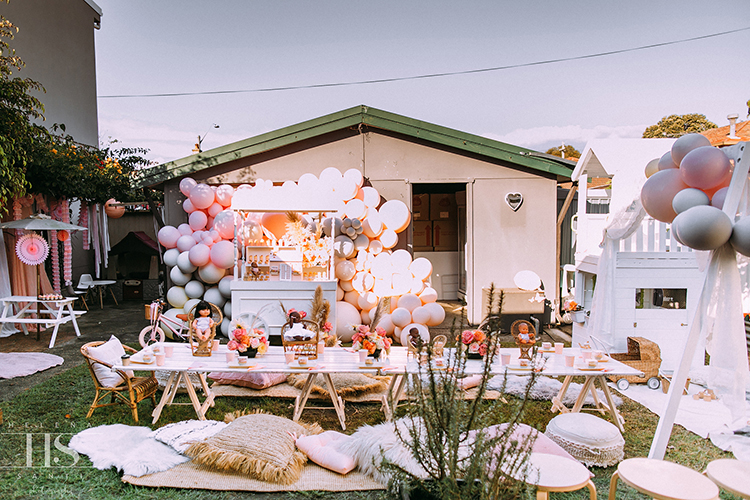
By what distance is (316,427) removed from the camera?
4383 millimetres

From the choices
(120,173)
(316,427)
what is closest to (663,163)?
(316,427)

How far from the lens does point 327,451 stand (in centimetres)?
380

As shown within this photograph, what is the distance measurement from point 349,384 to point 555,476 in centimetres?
336

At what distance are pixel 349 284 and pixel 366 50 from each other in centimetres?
1080

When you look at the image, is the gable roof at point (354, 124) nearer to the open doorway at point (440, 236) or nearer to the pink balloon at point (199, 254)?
the pink balloon at point (199, 254)

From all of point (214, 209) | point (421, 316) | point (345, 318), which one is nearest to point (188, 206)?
point (214, 209)

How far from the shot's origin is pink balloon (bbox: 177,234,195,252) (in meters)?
7.82

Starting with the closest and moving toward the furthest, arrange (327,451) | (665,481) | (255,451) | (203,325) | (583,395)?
1. (665,481)
2. (255,451)
3. (327,451)
4. (583,395)
5. (203,325)

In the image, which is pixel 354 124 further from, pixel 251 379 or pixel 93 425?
pixel 93 425

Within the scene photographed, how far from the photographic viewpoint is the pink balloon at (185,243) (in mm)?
7824

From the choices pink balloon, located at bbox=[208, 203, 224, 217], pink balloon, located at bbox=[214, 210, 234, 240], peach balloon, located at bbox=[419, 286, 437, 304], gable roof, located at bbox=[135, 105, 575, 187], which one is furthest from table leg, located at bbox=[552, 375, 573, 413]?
pink balloon, located at bbox=[208, 203, 224, 217]

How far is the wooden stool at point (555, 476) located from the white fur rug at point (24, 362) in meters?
6.61

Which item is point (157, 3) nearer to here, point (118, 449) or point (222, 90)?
point (222, 90)

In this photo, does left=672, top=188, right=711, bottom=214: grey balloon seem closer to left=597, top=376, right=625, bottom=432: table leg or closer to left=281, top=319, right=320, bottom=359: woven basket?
left=597, top=376, right=625, bottom=432: table leg
